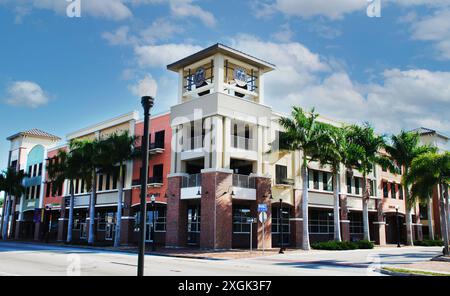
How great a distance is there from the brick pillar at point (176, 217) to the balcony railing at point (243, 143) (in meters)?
5.55

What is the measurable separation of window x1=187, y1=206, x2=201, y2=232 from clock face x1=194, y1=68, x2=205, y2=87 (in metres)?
11.1

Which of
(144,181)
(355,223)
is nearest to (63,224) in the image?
(355,223)

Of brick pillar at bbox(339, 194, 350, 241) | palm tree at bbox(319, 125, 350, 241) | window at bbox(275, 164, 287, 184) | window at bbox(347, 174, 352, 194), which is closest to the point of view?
palm tree at bbox(319, 125, 350, 241)

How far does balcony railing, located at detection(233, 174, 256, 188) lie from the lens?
36.4m

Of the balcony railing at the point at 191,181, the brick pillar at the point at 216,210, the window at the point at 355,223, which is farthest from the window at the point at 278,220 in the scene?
the window at the point at 355,223

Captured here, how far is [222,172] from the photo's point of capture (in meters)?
35.2

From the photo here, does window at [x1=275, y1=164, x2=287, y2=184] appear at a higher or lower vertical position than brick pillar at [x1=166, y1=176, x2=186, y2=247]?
higher

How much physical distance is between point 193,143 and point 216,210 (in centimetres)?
706

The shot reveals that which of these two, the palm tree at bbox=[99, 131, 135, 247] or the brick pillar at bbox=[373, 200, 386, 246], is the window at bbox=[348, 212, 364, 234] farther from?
the palm tree at bbox=[99, 131, 135, 247]

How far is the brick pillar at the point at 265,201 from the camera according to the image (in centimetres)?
3716

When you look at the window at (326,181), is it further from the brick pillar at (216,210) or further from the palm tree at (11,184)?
the palm tree at (11,184)

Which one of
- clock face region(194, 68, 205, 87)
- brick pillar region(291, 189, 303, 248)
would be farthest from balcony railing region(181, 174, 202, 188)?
brick pillar region(291, 189, 303, 248)
